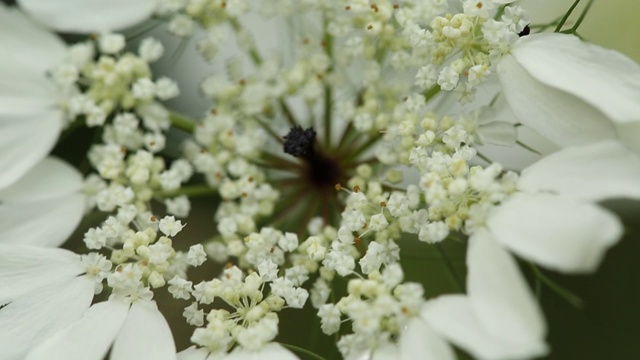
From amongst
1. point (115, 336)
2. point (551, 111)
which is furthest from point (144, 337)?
point (551, 111)

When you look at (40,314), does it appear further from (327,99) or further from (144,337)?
(327,99)

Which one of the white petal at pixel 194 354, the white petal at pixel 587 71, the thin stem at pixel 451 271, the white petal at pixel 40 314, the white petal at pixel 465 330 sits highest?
the white petal at pixel 587 71

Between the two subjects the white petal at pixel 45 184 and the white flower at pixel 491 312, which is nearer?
the white flower at pixel 491 312

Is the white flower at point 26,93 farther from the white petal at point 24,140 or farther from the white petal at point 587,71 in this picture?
the white petal at point 587,71

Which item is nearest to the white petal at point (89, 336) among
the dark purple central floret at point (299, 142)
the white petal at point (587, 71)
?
the dark purple central floret at point (299, 142)

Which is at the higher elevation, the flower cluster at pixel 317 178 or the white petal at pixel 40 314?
the flower cluster at pixel 317 178

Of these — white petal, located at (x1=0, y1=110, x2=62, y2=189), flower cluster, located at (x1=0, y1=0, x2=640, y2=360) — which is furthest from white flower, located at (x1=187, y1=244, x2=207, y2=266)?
white petal, located at (x1=0, y1=110, x2=62, y2=189)

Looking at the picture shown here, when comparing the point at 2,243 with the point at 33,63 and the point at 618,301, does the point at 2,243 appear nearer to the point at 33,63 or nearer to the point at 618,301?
the point at 33,63

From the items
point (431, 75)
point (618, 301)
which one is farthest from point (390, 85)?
point (618, 301)
